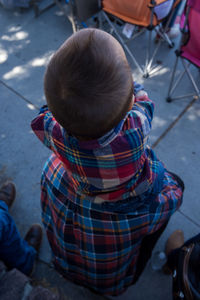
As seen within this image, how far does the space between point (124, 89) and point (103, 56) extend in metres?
0.12

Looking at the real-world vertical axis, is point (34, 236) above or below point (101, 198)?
below

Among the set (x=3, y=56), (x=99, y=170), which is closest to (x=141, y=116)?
(x=99, y=170)

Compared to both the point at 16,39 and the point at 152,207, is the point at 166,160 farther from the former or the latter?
the point at 16,39

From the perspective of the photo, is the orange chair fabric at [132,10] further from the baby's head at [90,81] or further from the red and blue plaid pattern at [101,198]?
the baby's head at [90,81]

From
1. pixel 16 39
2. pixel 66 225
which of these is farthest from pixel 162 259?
pixel 16 39

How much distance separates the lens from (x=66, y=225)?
129cm

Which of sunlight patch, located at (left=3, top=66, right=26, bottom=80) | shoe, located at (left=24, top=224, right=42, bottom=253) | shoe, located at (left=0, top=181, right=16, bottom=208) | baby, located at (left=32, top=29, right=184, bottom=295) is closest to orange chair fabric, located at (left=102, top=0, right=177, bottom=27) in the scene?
sunlight patch, located at (left=3, top=66, right=26, bottom=80)

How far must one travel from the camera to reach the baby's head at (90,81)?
0.78 meters

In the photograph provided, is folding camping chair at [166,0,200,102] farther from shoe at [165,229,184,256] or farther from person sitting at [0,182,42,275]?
person sitting at [0,182,42,275]

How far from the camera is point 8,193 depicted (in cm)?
215

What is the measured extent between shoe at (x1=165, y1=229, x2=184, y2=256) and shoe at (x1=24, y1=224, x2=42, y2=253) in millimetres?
951

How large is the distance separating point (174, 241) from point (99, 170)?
1216 millimetres

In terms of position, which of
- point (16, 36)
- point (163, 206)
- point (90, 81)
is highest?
point (90, 81)

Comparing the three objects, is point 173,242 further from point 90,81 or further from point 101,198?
point 90,81
